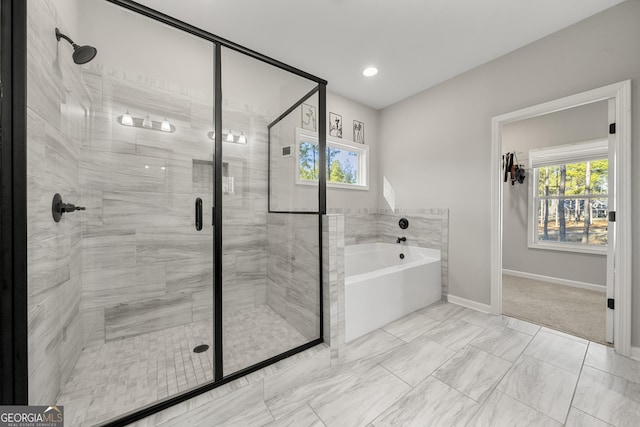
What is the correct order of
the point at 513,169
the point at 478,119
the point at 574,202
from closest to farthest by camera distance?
the point at 478,119, the point at 574,202, the point at 513,169

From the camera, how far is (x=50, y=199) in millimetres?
1215

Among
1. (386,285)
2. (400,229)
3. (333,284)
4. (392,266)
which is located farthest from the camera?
(400,229)

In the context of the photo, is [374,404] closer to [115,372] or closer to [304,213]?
[304,213]

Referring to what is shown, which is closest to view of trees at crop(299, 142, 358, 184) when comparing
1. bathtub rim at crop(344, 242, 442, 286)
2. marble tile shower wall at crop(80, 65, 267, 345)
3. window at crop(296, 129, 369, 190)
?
window at crop(296, 129, 369, 190)

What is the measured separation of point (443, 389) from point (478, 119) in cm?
262

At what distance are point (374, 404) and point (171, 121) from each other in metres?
2.55

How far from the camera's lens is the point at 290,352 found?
1.64m

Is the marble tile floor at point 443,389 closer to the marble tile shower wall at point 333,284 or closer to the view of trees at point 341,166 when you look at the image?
the marble tile shower wall at point 333,284

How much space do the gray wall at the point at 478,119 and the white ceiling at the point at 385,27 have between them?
0.15 m

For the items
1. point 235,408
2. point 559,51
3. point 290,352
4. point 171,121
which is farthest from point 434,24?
point 235,408

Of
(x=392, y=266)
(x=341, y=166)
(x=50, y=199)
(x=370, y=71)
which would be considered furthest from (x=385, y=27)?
(x=50, y=199)

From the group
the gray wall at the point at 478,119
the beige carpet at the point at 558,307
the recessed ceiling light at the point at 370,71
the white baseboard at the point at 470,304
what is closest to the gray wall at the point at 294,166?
the gray wall at the point at 478,119

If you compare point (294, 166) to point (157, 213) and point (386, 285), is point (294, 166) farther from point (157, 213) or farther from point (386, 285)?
point (386, 285)

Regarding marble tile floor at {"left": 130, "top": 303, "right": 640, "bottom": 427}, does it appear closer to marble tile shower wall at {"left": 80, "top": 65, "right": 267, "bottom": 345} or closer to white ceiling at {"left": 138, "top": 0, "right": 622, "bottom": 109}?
marble tile shower wall at {"left": 80, "top": 65, "right": 267, "bottom": 345}
